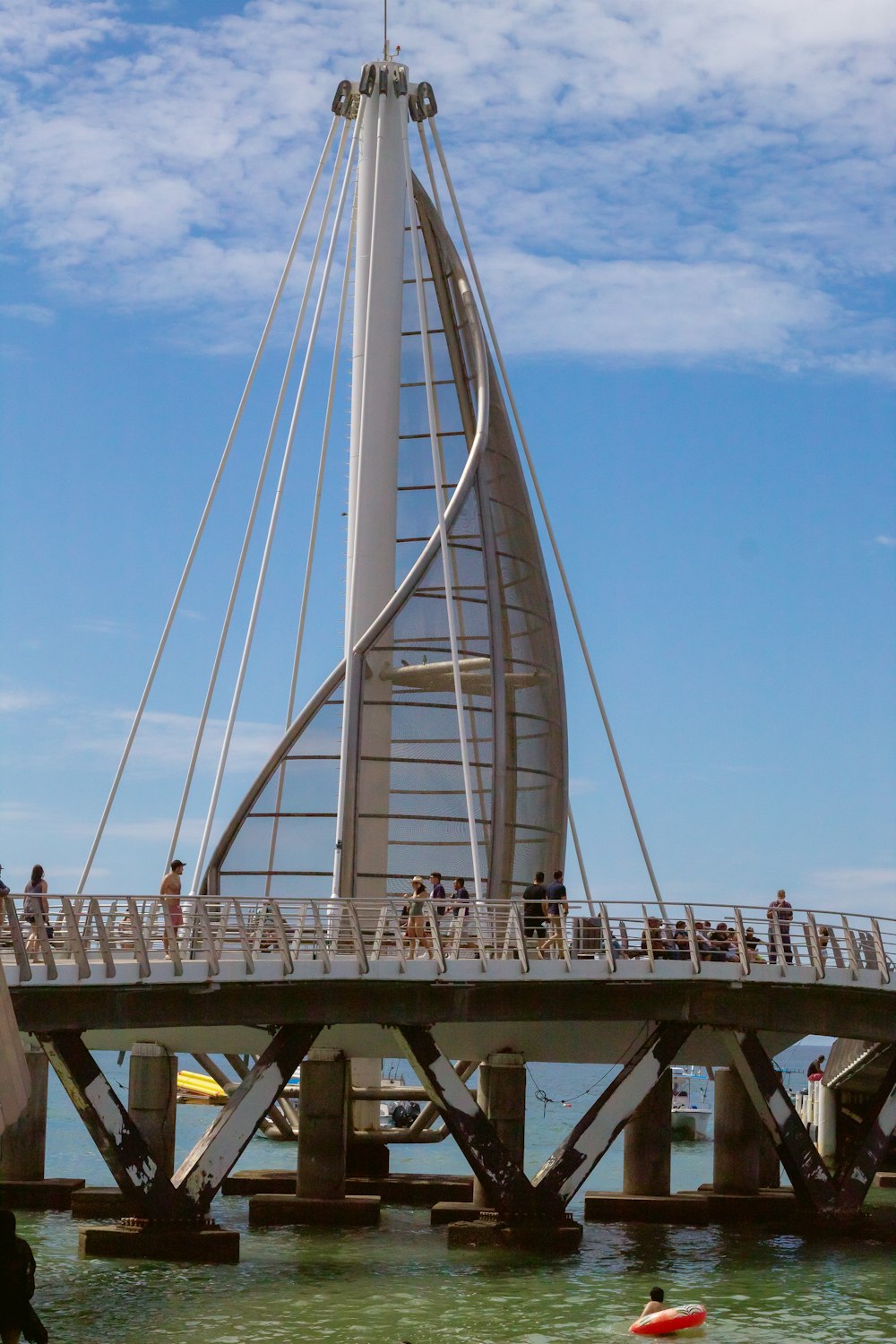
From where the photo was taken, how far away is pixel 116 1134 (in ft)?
94.1

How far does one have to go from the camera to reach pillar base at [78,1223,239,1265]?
2862 cm

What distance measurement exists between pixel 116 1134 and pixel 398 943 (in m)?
4.98

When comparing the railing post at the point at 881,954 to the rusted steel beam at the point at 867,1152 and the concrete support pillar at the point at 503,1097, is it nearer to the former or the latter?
the rusted steel beam at the point at 867,1152

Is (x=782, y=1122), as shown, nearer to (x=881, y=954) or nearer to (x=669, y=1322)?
(x=881, y=954)

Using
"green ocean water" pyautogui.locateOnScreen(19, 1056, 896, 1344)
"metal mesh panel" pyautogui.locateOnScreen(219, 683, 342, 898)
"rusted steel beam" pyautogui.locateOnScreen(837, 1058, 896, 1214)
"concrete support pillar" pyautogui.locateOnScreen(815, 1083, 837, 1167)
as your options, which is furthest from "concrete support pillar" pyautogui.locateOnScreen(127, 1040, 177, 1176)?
"concrete support pillar" pyautogui.locateOnScreen(815, 1083, 837, 1167)

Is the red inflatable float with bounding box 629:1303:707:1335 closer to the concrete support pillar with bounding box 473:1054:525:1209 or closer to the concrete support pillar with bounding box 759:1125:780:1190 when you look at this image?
the concrete support pillar with bounding box 473:1054:525:1209

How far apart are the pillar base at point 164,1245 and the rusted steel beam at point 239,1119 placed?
0.54 meters

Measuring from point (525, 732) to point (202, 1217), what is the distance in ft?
61.7

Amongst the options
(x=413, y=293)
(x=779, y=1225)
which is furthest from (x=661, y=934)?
(x=413, y=293)

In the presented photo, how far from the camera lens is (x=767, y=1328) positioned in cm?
2584

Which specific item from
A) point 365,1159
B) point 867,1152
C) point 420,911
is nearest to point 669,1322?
point 420,911

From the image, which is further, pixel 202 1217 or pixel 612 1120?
pixel 612 1120

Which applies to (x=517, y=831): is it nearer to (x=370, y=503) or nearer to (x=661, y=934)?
(x=370, y=503)

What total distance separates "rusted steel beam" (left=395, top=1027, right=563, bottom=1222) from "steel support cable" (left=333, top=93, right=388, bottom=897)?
10403mm
